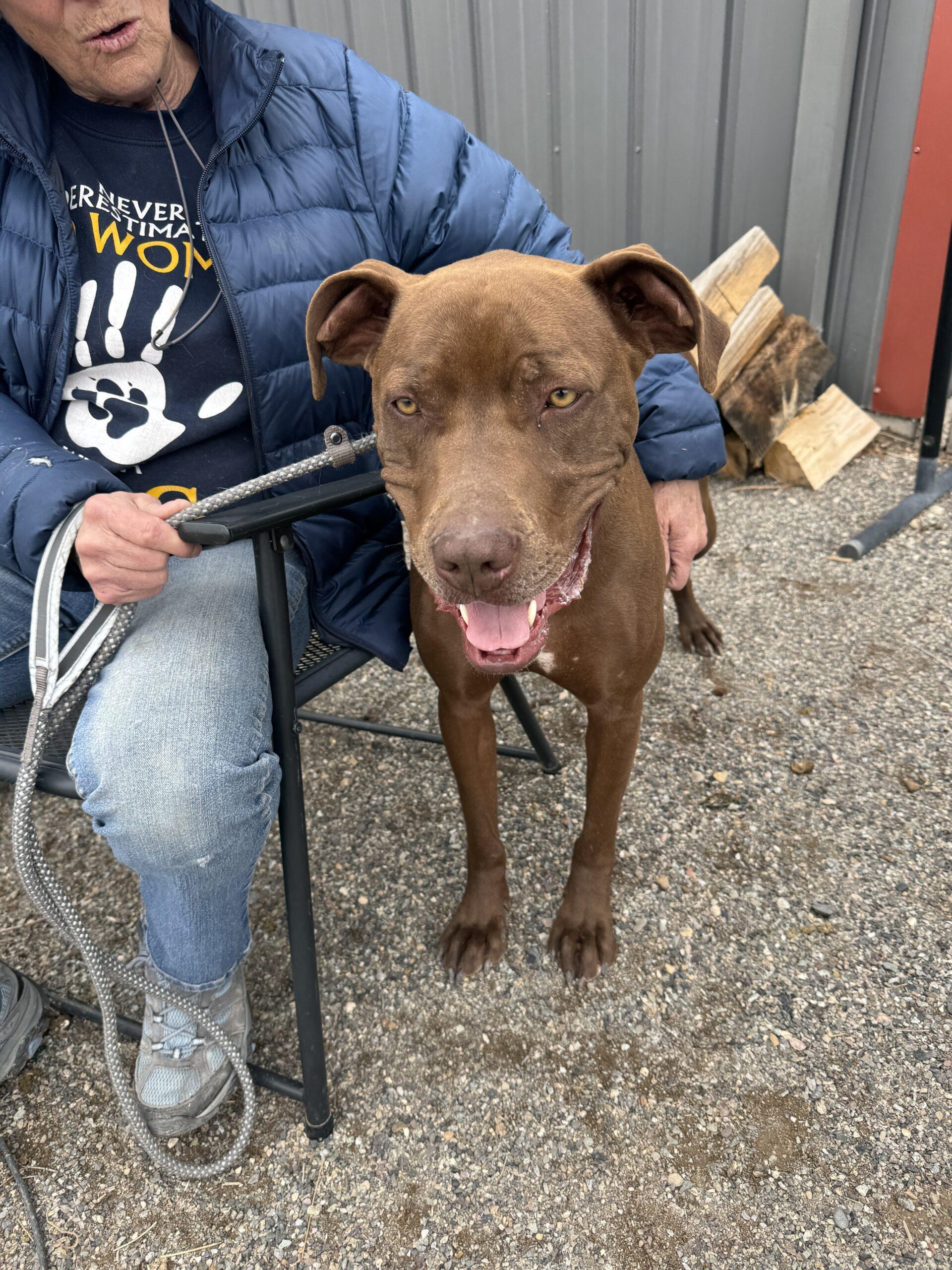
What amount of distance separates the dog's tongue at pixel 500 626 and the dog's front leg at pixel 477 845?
42cm

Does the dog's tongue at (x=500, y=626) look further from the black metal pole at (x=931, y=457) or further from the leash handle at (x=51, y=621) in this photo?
the black metal pole at (x=931, y=457)

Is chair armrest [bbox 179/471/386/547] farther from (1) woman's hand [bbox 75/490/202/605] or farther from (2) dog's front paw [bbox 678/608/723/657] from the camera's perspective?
(2) dog's front paw [bbox 678/608/723/657]

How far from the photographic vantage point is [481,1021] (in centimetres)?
201

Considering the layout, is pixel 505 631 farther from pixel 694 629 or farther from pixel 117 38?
pixel 694 629

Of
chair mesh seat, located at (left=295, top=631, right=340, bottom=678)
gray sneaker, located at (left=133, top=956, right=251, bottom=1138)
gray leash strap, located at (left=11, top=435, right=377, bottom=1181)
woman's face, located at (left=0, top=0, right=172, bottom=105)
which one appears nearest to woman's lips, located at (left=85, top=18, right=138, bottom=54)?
woman's face, located at (left=0, top=0, right=172, bottom=105)

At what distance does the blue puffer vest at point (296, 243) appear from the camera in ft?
5.56

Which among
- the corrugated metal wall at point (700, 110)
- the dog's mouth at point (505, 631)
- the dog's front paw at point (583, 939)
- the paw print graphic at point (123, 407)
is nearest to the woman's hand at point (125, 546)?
the paw print graphic at point (123, 407)

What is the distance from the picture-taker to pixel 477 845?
2.11 metres

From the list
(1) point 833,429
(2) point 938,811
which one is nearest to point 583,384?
(2) point 938,811

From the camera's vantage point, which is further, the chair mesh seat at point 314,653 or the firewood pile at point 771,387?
the firewood pile at point 771,387

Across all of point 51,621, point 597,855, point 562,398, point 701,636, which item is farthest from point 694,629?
point 51,621

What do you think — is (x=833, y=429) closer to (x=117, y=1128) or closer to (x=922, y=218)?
(x=922, y=218)

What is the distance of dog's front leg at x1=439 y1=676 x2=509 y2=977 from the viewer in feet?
6.43

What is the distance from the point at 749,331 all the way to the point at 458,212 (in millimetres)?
2530
